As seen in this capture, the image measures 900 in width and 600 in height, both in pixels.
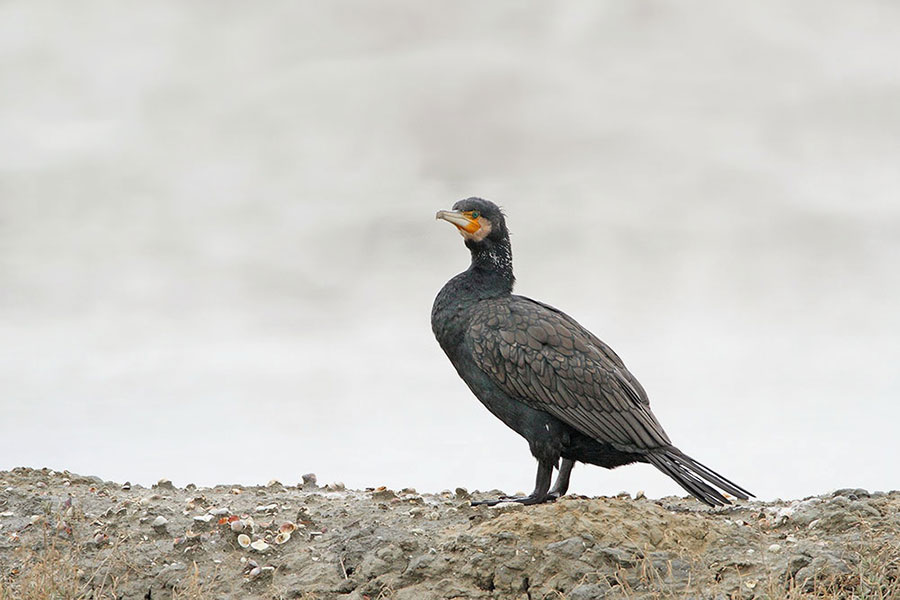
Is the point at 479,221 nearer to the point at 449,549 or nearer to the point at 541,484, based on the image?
the point at 541,484

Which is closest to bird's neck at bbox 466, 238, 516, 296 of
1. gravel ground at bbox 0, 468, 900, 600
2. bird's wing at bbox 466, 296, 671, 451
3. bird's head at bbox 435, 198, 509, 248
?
bird's head at bbox 435, 198, 509, 248

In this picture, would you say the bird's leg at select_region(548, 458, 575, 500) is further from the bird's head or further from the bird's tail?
the bird's head

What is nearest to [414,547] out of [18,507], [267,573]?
[267,573]

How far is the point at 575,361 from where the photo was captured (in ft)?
32.1

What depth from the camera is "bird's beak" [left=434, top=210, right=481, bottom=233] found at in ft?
34.0

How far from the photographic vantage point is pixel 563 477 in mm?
10141

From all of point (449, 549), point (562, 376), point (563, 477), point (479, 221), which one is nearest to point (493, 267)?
point (479, 221)

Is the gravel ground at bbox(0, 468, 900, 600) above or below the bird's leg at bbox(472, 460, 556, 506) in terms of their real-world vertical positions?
below

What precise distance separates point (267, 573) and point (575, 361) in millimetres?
3307

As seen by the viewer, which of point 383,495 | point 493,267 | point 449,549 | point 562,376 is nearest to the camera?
point 449,549

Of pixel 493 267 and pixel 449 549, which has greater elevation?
pixel 493 267

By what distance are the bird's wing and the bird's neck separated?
1.56ft

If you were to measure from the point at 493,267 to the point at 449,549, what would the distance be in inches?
122

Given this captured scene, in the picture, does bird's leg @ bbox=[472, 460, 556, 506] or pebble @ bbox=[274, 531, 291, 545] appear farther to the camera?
bird's leg @ bbox=[472, 460, 556, 506]
